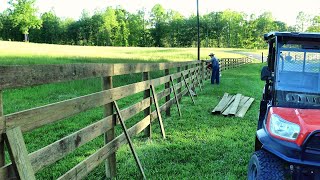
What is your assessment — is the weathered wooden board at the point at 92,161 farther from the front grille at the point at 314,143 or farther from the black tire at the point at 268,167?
the front grille at the point at 314,143

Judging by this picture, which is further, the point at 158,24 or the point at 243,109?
the point at 158,24

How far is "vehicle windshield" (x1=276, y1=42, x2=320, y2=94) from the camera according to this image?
4.18m

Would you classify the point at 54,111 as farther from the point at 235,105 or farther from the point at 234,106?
→ the point at 235,105

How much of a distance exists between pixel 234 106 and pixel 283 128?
6.49m

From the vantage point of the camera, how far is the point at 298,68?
436 cm

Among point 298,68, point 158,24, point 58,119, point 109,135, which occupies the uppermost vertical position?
point 158,24

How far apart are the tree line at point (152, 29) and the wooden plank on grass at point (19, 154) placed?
342ft

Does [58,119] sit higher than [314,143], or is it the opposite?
[58,119]

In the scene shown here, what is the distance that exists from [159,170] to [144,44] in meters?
111

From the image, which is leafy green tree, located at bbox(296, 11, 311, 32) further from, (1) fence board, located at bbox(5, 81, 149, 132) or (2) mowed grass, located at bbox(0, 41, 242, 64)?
(1) fence board, located at bbox(5, 81, 149, 132)

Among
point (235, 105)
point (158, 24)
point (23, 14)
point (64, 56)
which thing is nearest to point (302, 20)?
point (158, 24)

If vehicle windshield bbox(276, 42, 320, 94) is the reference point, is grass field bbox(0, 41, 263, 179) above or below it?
below

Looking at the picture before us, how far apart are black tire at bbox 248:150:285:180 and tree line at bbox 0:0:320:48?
103780 millimetres

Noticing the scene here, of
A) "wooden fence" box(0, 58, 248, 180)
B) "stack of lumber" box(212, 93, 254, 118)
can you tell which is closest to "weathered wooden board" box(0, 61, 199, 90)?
"wooden fence" box(0, 58, 248, 180)
